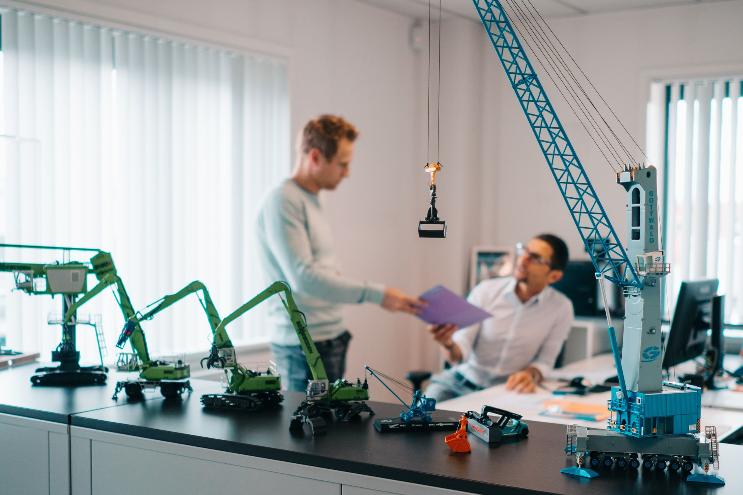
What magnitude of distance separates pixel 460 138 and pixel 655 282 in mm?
3869

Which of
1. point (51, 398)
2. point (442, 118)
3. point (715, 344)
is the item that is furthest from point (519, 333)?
point (51, 398)

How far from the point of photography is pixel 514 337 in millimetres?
4406

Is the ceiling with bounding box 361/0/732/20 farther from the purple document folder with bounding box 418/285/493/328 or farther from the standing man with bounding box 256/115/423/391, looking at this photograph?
the purple document folder with bounding box 418/285/493/328

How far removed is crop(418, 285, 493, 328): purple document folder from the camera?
3822 millimetres

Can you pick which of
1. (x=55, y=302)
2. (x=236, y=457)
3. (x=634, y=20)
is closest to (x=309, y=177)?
(x=55, y=302)

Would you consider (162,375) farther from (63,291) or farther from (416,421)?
(416,421)

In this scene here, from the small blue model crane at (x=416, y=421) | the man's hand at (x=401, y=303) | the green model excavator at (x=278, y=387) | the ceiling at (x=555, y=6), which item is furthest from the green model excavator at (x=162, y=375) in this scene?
the ceiling at (x=555, y=6)

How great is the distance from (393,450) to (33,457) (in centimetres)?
110

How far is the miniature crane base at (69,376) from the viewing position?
2836mm

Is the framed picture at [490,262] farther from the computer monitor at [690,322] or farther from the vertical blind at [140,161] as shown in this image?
the computer monitor at [690,322]

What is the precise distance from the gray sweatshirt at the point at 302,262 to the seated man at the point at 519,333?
0.67 m

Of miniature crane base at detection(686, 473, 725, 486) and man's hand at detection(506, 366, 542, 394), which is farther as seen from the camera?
man's hand at detection(506, 366, 542, 394)

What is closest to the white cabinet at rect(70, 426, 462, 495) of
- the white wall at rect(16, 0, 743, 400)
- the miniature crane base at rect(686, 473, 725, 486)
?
the miniature crane base at rect(686, 473, 725, 486)

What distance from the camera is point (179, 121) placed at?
4383 millimetres
